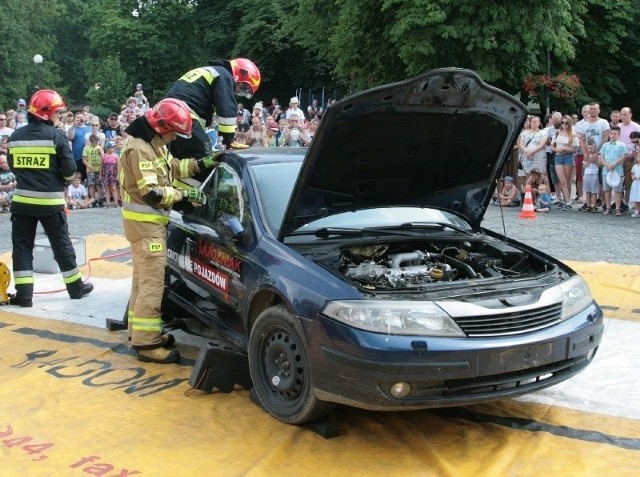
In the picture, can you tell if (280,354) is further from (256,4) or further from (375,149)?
(256,4)

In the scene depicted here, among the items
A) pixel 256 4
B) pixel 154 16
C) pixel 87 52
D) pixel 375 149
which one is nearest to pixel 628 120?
pixel 375 149

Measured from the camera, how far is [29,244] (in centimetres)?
749

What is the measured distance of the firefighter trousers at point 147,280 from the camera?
A: 5.74m

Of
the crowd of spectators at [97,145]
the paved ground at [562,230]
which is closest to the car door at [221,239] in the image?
the paved ground at [562,230]

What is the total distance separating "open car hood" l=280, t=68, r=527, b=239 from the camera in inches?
177

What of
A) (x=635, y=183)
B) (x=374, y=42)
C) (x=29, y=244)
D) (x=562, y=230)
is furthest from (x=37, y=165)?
(x=374, y=42)

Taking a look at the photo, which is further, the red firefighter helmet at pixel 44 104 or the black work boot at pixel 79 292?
the black work boot at pixel 79 292

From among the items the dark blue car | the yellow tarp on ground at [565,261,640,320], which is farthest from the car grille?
the yellow tarp on ground at [565,261,640,320]

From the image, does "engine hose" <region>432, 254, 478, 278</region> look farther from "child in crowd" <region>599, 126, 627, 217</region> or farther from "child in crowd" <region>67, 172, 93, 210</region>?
"child in crowd" <region>67, 172, 93, 210</region>

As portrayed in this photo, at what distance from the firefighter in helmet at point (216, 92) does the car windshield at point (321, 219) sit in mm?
1758

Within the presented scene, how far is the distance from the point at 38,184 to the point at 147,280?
216 cm

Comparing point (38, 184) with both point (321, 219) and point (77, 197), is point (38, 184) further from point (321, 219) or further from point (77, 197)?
point (77, 197)

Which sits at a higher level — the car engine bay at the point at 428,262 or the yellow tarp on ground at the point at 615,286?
the car engine bay at the point at 428,262

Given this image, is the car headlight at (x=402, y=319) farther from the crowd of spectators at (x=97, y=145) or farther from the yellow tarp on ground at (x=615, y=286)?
the crowd of spectators at (x=97, y=145)
